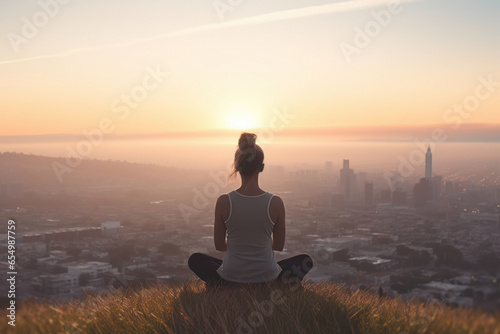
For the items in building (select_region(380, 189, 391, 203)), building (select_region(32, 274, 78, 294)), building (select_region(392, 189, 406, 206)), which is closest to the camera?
building (select_region(32, 274, 78, 294))

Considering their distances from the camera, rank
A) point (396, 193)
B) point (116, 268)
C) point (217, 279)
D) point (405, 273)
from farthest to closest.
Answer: point (396, 193), point (116, 268), point (405, 273), point (217, 279)

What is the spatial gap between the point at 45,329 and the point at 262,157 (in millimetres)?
2152

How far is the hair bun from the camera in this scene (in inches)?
164

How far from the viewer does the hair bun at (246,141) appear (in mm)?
4172

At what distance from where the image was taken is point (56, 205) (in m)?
33.2

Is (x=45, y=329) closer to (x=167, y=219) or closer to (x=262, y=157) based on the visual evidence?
(x=262, y=157)

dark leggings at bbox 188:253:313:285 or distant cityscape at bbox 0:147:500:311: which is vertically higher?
dark leggings at bbox 188:253:313:285

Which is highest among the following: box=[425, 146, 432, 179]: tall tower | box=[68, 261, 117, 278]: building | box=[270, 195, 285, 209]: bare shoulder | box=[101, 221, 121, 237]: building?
box=[425, 146, 432, 179]: tall tower

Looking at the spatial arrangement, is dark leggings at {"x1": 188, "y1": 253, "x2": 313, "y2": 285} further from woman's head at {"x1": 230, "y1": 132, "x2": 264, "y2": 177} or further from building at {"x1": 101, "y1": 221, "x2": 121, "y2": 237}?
building at {"x1": 101, "y1": 221, "x2": 121, "y2": 237}

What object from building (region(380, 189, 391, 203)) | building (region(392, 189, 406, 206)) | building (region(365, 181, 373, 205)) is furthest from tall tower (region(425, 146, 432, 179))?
building (region(365, 181, 373, 205))

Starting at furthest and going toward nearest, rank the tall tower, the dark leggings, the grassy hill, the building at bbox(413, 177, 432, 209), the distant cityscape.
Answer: the tall tower < the building at bbox(413, 177, 432, 209) < the distant cityscape < the dark leggings < the grassy hill

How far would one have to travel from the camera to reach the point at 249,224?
4.23 meters

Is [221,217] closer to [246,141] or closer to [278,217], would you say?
[278,217]

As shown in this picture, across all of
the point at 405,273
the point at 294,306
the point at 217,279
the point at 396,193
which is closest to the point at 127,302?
the point at 217,279
